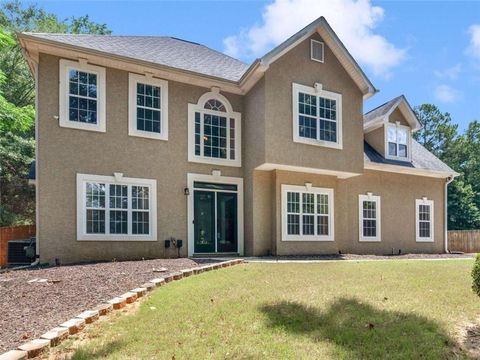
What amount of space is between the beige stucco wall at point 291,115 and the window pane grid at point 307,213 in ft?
4.32

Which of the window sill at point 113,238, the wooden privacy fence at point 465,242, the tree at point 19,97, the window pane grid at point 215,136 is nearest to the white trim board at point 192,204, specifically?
the window pane grid at point 215,136

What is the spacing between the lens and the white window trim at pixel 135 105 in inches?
475

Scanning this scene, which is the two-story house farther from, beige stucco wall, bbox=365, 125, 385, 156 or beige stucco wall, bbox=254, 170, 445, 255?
beige stucco wall, bbox=365, 125, 385, 156

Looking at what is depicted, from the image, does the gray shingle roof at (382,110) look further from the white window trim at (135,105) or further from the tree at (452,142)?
the tree at (452,142)

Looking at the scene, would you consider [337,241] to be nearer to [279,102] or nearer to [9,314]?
[279,102]

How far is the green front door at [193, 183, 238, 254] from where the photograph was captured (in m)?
13.1

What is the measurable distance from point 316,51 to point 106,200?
909cm

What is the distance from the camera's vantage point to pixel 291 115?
1320cm

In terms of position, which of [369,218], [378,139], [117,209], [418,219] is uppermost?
[378,139]

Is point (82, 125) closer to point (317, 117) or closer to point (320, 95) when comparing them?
point (317, 117)

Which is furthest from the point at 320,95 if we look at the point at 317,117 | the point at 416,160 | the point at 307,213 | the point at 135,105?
the point at 416,160

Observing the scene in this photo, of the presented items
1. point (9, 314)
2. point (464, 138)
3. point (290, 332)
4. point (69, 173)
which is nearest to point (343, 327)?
point (290, 332)

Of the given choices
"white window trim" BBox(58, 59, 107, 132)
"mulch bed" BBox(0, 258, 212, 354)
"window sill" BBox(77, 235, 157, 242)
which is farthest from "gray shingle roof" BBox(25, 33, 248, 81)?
"mulch bed" BBox(0, 258, 212, 354)

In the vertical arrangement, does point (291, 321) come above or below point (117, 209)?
below
